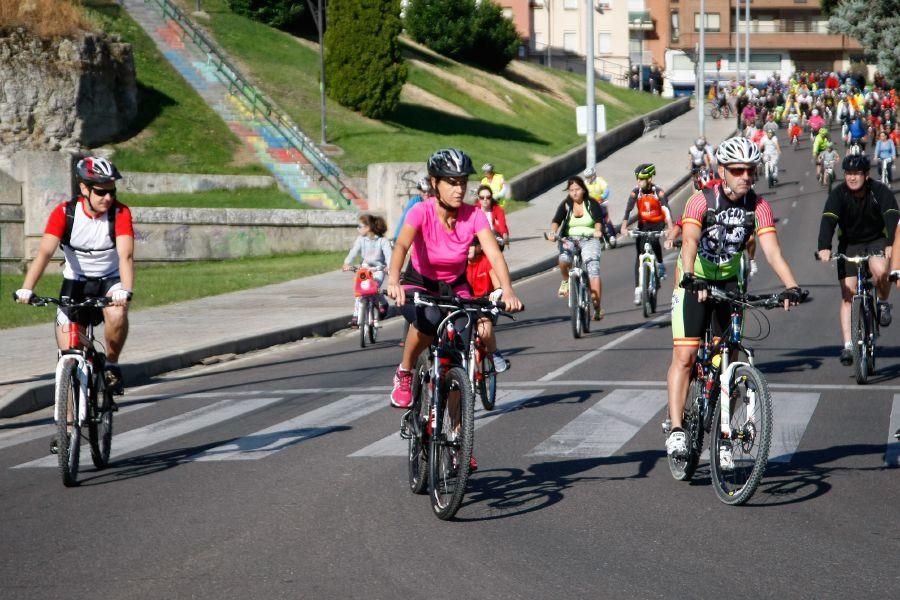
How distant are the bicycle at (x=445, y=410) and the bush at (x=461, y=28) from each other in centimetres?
5542

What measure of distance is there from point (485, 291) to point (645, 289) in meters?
8.88

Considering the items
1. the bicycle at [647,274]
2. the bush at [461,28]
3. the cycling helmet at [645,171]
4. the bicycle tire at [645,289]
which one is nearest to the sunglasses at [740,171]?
the cycling helmet at [645,171]

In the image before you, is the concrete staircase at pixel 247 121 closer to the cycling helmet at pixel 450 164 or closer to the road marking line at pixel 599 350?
the road marking line at pixel 599 350

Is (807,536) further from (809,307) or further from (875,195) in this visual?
(809,307)

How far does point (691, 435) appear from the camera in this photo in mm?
7762

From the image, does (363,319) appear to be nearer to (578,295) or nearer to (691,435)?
(578,295)

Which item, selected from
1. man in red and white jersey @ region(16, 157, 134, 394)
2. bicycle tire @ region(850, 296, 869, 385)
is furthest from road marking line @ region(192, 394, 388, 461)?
bicycle tire @ region(850, 296, 869, 385)

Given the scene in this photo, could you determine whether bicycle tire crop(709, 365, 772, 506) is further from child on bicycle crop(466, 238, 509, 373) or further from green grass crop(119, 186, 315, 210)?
green grass crop(119, 186, 315, 210)

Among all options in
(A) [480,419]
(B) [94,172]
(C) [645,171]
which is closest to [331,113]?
(C) [645,171]

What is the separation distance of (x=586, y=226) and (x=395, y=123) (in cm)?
2962

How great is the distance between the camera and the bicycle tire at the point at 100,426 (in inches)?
342

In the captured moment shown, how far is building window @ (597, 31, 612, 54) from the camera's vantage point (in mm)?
103375

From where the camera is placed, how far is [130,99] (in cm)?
3731

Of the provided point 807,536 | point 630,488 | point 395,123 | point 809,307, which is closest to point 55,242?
point 630,488
